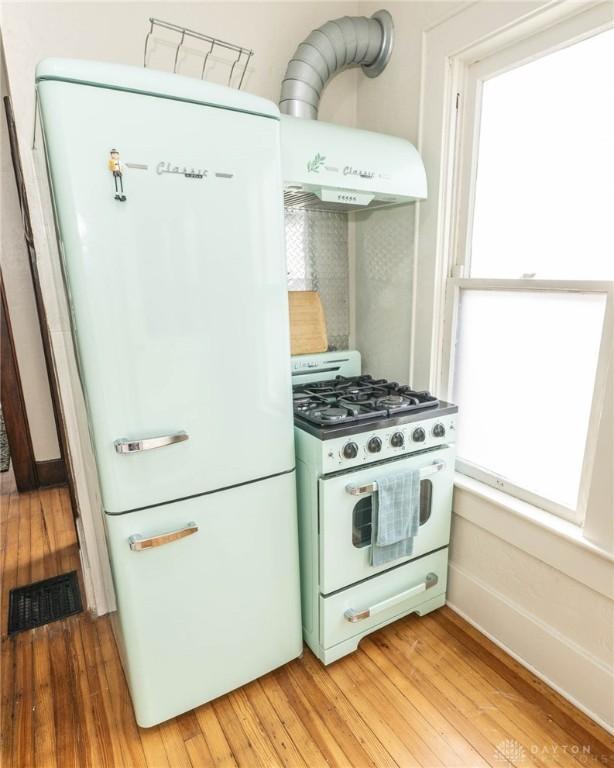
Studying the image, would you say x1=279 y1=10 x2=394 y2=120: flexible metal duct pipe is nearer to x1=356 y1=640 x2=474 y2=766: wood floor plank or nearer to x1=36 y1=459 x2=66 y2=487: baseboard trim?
x1=356 y1=640 x2=474 y2=766: wood floor plank

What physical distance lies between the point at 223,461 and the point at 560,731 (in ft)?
4.72

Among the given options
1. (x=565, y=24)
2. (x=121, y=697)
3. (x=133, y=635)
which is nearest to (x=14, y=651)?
(x=121, y=697)

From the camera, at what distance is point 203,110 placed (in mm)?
1177

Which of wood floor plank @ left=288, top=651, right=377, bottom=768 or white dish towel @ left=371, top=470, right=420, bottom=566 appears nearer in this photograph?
wood floor plank @ left=288, top=651, right=377, bottom=768

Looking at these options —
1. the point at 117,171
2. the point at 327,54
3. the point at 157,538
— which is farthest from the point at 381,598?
Answer: the point at 327,54

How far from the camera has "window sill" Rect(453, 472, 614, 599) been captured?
1.42 metres

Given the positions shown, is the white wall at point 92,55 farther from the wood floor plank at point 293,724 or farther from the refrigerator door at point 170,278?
the wood floor plank at point 293,724

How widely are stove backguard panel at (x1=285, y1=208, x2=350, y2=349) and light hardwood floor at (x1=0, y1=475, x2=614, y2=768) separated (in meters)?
1.52

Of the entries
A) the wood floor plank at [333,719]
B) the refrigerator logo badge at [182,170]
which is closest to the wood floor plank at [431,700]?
the wood floor plank at [333,719]

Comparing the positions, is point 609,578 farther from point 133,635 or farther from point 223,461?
point 133,635

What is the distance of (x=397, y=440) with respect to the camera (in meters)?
1.62

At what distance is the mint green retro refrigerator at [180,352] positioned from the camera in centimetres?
109

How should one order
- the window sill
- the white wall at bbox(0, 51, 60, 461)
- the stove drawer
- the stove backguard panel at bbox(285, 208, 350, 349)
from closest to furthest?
the window sill
the stove drawer
the stove backguard panel at bbox(285, 208, 350, 349)
the white wall at bbox(0, 51, 60, 461)

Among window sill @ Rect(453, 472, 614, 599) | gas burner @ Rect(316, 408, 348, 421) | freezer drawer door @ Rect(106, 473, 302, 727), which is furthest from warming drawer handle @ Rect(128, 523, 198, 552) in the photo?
window sill @ Rect(453, 472, 614, 599)
